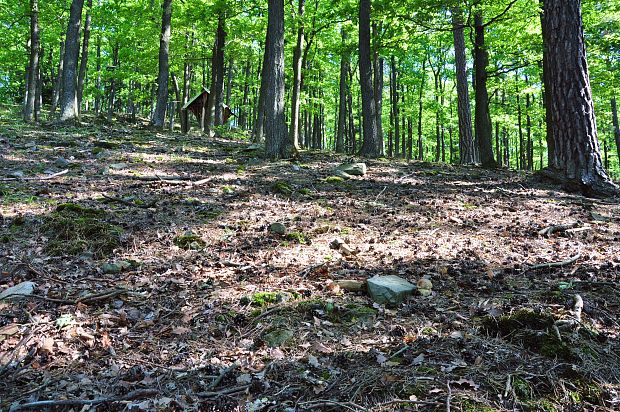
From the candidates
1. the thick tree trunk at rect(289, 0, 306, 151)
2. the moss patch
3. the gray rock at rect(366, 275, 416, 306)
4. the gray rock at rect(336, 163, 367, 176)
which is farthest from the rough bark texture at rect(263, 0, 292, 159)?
the gray rock at rect(366, 275, 416, 306)

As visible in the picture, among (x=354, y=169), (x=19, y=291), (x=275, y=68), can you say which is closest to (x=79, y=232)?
(x=19, y=291)

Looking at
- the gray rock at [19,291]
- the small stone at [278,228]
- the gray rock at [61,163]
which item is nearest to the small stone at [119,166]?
the gray rock at [61,163]

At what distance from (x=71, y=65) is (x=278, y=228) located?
12.8 meters

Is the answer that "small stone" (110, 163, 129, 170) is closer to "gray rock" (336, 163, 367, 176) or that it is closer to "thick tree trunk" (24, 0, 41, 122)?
"gray rock" (336, 163, 367, 176)

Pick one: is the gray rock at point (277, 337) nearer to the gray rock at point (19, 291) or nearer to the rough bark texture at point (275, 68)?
the gray rock at point (19, 291)

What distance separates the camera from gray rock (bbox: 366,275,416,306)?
3.68 metres

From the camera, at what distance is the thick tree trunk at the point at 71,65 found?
1423 centimetres

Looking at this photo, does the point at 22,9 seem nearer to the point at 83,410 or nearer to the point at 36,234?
the point at 36,234

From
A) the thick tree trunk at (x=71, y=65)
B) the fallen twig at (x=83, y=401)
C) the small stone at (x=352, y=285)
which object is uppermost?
the thick tree trunk at (x=71, y=65)

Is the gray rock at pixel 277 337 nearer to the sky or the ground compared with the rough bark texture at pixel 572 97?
nearer to the ground

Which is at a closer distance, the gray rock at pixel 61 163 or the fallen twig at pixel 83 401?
the fallen twig at pixel 83 401

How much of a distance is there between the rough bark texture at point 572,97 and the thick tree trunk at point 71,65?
14.5m

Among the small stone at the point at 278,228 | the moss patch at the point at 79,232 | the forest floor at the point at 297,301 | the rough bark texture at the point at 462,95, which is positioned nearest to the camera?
the forest floor at the point at 297,301

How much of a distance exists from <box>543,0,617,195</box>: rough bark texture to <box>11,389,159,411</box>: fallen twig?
788cm
